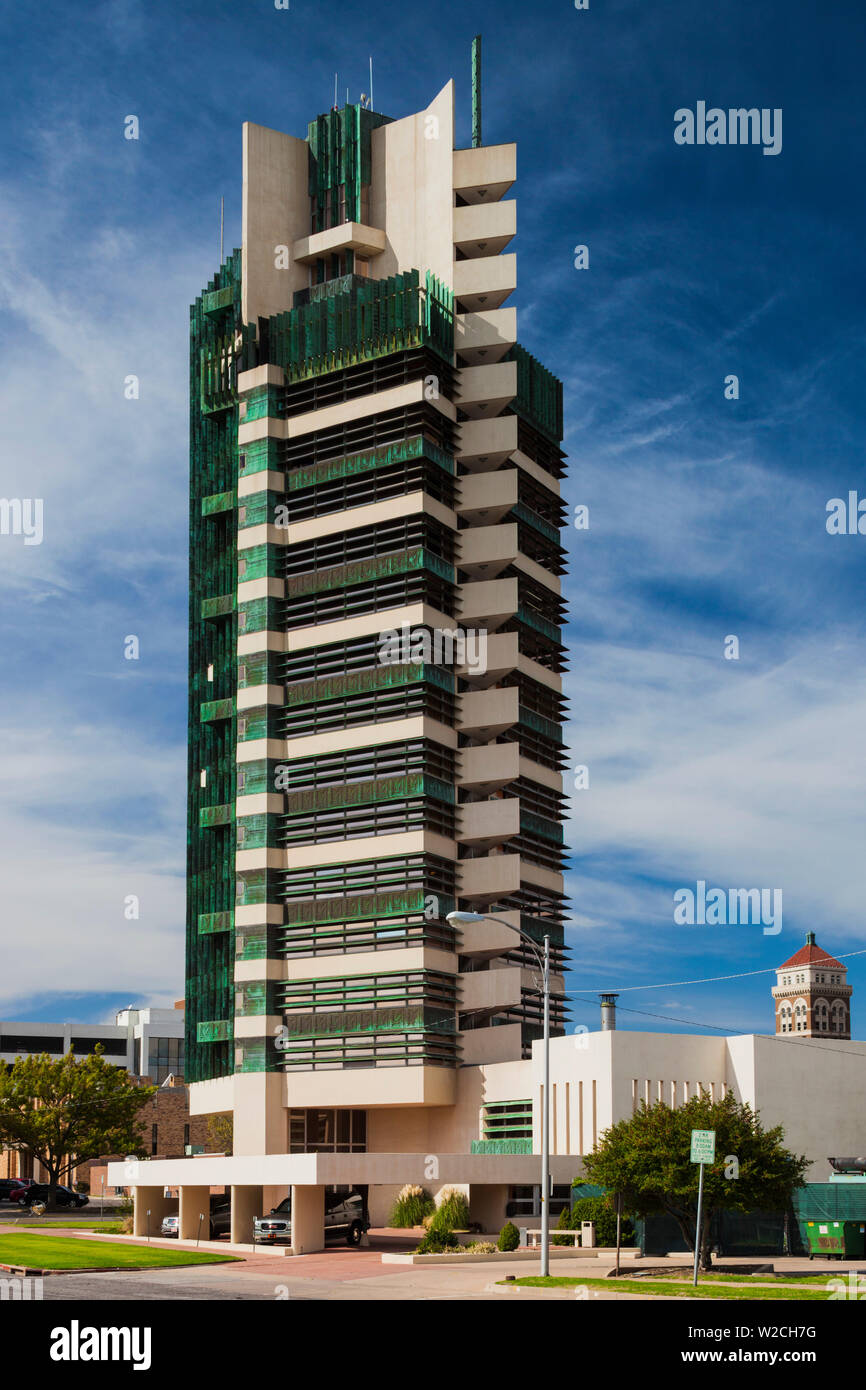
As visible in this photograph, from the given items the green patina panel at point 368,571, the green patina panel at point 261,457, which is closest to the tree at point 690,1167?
the green patina panel at point 368,571

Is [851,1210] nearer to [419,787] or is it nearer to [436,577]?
[419,787]

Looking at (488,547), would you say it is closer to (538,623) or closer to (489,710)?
(538,623)

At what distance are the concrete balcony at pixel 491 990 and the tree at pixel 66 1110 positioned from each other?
1211 inches

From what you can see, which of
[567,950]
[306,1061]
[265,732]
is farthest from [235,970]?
[567,950]

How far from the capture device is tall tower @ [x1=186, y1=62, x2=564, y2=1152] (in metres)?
78.9

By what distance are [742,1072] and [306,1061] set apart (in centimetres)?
2238

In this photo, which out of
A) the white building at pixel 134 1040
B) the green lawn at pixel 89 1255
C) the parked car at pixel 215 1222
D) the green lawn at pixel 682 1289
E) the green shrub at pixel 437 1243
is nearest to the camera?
the green lawn at pixel 682 1289

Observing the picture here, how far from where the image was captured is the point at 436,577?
267 feet

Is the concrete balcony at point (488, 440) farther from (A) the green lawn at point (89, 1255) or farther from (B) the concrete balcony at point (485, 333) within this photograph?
(A) the green lawn at point (89, 1255)

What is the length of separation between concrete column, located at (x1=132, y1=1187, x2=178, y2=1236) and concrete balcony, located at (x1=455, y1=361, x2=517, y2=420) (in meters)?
42.9

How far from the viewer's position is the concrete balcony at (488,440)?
84.8 meters

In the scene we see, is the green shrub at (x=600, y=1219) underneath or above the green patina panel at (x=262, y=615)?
underneath

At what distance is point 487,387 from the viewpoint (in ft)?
281
